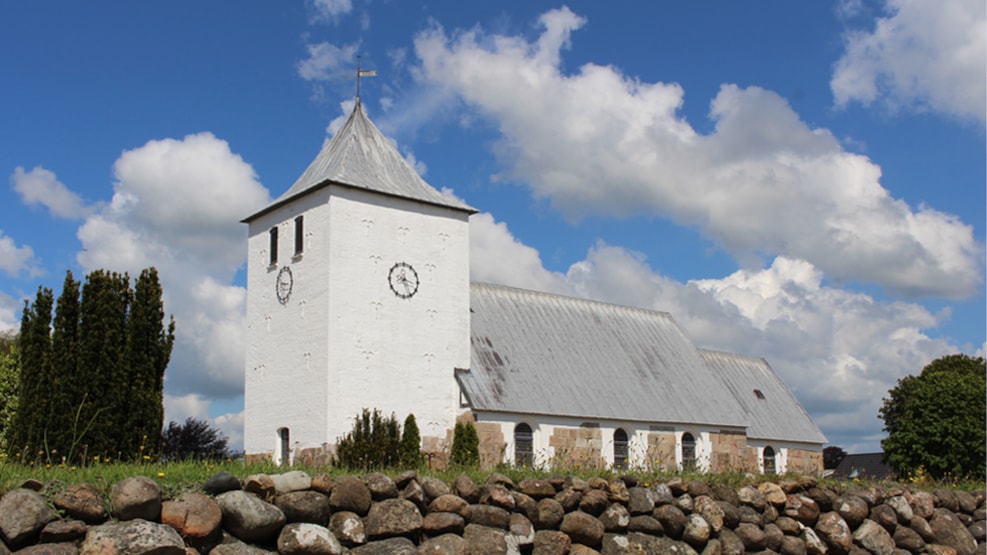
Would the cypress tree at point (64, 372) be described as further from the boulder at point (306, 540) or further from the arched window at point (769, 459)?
the arched window at point (769, 459)

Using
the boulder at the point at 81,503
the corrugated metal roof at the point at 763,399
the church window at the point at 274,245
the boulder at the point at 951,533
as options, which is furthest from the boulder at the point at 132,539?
the corrugated metal roof at the point at 763,399

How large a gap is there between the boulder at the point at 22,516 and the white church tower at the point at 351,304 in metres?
14.2

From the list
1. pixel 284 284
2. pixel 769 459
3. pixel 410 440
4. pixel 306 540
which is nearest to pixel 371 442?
pixel 410 440

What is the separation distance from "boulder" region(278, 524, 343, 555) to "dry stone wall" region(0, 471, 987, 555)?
0.03ft

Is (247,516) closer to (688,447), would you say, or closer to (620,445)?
(620,445)

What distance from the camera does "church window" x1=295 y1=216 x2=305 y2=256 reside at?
23.8 m

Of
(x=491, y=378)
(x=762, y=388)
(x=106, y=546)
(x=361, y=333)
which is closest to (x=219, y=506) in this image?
(x=106, y=546)

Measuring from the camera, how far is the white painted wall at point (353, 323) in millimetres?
22344

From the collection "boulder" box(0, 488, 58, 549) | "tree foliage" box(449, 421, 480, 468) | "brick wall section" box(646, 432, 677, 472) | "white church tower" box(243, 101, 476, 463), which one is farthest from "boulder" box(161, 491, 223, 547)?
"brick wall section" box(646, 432, 677, 472)

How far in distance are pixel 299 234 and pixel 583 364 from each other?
28.6ft

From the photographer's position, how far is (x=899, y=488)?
1430 centimetres

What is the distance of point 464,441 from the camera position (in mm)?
22969

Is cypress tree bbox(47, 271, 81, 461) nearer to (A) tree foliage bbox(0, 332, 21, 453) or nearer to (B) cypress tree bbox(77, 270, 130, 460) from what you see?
(B) cypress tree bbox(77, 270, 130, 460)

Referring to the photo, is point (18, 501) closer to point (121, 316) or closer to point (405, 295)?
point (121, 316)
